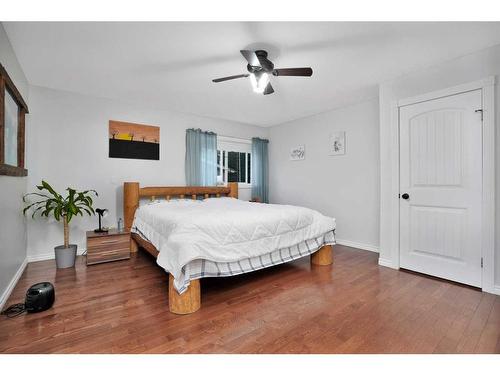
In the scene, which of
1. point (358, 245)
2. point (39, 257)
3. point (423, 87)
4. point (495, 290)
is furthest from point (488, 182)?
point (39, 257)

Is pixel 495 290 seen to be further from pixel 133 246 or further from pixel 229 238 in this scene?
pixel 133 246

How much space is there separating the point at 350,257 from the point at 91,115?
14.1 ft

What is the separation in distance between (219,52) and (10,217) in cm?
258

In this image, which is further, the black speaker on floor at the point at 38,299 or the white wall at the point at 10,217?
the white wall at the point at 10,217

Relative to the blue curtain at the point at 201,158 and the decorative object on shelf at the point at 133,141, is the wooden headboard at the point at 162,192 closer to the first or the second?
the blue curtain at the point at 201,158

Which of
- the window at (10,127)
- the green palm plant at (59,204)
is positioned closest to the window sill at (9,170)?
the window at (10,127)

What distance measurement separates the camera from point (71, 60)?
99.8 inches

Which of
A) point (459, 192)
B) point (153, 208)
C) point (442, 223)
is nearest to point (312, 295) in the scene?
point (442, 223)

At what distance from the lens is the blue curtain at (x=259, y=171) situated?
17.5 ft

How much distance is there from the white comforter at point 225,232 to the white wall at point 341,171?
4.06 ft

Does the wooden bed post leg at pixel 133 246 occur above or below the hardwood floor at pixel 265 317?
above

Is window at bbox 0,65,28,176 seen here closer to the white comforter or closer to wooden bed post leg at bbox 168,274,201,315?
the white comforter

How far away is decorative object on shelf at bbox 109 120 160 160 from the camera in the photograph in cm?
377

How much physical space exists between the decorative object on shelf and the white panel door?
3.66 m
